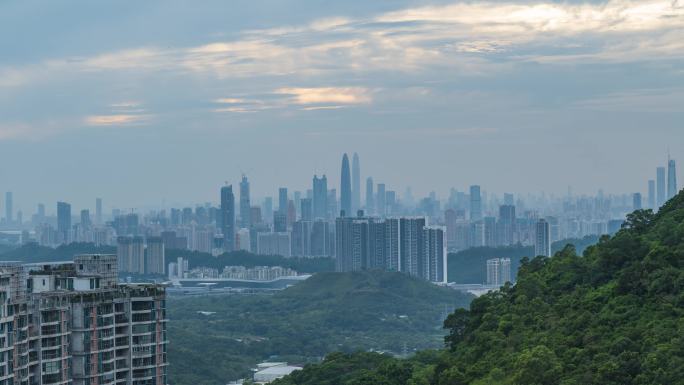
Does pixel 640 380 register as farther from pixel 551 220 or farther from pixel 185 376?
pixel 551 220

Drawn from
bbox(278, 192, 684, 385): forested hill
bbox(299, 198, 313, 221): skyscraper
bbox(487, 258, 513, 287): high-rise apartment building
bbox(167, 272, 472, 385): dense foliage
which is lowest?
bbox(167, 272, 472, 385): dense foliage

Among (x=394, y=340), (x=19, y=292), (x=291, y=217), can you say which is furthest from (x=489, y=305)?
(x=291, y=217)

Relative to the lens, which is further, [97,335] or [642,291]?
[97,335]

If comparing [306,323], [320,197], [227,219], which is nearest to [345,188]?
[320,197]

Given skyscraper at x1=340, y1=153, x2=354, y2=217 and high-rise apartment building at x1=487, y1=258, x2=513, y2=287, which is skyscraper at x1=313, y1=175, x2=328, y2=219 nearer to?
skyscraper at x1=340, y1=153, x2=354, y2=217

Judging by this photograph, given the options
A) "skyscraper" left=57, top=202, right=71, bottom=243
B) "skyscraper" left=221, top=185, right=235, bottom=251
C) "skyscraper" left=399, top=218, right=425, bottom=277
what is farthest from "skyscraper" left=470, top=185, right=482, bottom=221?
"skyscraper" left=399, top=218, right=425, bottom=277

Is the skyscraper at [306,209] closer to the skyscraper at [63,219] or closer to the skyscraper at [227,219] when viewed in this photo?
the skyscraper at [227,219]
